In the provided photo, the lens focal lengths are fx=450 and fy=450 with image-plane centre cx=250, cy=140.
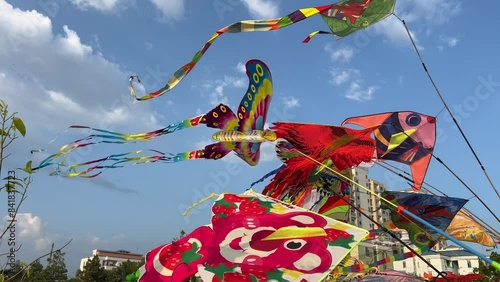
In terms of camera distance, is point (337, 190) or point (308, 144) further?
point (337, 190)

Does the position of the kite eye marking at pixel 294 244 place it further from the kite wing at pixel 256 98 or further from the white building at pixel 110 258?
the white building at pixel 110 258

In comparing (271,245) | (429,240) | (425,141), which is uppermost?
(425,141)

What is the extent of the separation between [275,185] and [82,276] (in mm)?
44238

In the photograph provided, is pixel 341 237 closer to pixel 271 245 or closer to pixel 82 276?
pixel 271 245

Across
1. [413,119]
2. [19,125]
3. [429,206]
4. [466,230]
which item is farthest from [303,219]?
[466,230]

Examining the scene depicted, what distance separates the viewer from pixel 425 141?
826 cm

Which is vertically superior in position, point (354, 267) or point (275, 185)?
point (275, 185)

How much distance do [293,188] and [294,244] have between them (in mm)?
2918

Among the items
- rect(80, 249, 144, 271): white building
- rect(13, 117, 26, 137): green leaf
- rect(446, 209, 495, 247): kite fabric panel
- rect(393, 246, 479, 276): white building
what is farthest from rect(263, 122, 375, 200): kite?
rect(80, 249, 144, 271): white building

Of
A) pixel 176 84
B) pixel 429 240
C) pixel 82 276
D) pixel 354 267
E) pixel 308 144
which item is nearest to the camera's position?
pixel 176 84

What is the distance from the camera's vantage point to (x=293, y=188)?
9305 millimetres

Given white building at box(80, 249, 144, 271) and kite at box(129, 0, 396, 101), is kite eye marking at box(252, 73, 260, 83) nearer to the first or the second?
kite at box(129, 0, 396, 101)

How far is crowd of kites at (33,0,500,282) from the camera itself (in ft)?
20.1

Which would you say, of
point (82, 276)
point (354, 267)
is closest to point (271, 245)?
point (354, 267)
